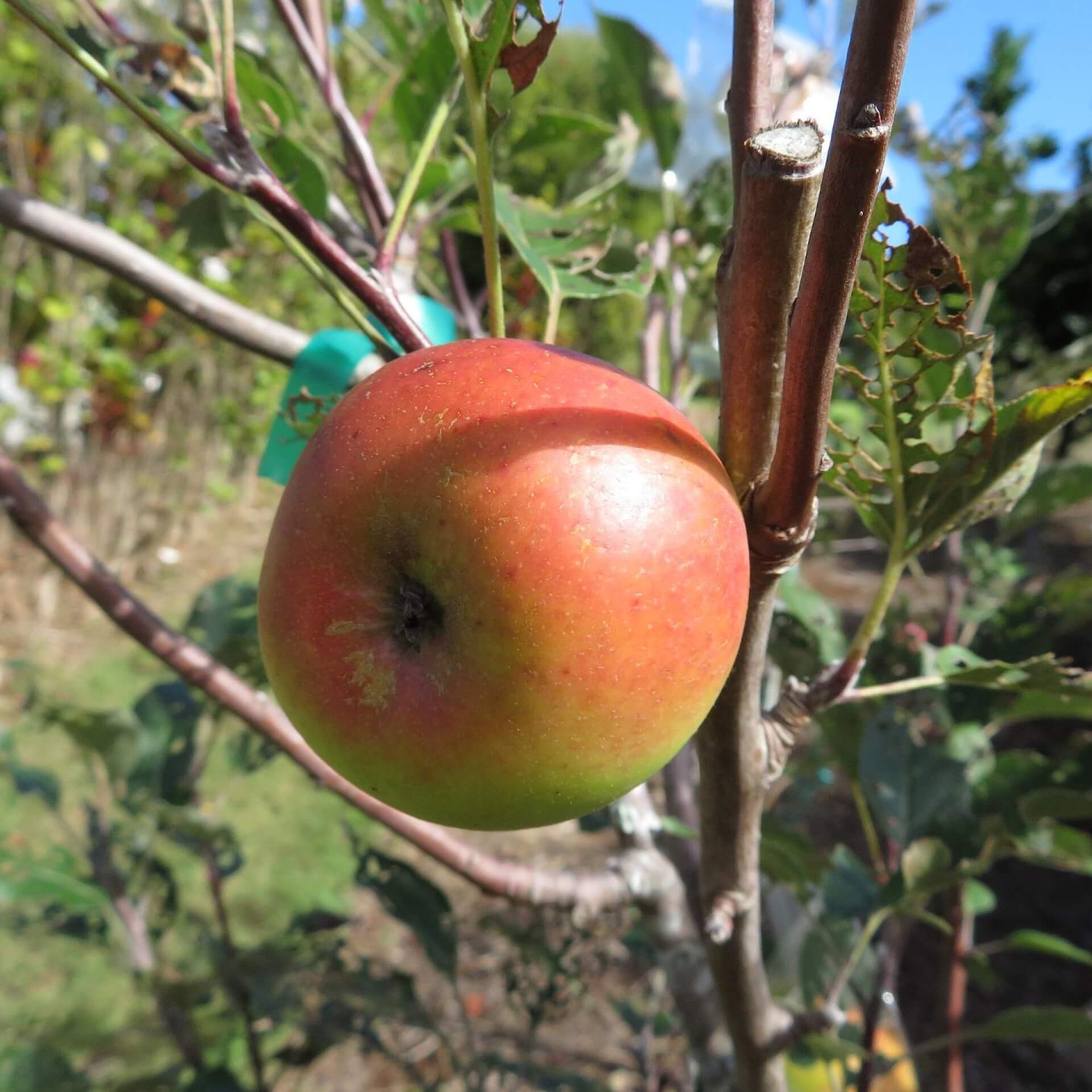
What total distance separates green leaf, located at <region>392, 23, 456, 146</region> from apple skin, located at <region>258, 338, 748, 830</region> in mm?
452

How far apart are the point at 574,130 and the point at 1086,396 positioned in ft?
2.16

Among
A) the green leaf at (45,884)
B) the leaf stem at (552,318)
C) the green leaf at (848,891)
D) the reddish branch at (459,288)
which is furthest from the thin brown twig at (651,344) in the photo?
the green leaf at (45,884)

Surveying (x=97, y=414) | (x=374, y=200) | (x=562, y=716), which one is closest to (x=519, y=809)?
(x=562, y=716)

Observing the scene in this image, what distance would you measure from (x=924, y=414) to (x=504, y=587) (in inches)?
10.1

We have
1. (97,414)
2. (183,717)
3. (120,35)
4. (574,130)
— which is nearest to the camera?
(120,35)

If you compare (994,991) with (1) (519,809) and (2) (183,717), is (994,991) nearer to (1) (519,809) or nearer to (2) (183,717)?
(2) (183,717)

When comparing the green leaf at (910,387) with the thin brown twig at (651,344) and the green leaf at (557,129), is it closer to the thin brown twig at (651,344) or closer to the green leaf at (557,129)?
the thin brown twig at (651,344)

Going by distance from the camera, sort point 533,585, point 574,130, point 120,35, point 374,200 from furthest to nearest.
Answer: point 574,130, point 374,200, point 120,35, point 533,585

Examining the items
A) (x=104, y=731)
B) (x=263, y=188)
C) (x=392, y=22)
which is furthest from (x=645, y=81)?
(x=104, y=731)

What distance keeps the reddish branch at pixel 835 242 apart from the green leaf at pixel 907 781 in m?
0.58

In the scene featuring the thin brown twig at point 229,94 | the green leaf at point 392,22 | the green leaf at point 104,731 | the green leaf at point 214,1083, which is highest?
the green leaf at point 392,22

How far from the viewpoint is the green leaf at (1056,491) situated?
106 cm

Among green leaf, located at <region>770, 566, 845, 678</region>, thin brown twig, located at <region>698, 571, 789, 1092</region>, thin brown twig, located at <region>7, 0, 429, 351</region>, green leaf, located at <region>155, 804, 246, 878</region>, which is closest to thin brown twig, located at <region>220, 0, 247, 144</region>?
thin brown twig, located at <region>7, 0, 429, 351</region>

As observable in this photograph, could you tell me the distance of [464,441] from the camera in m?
0.36
